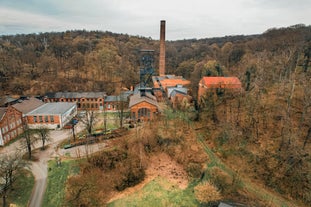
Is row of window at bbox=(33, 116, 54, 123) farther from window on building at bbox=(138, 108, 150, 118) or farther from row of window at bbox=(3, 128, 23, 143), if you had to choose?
window on building at bbox=(138, 108, 150, 118)

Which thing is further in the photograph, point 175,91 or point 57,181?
point 175,91

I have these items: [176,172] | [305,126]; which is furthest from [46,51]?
[305,126]

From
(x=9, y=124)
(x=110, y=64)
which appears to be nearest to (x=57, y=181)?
(x=9, y=124)

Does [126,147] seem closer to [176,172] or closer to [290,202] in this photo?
[176,172]

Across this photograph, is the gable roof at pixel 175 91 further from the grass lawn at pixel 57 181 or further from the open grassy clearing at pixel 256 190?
the grass lawn at pixel 57 181

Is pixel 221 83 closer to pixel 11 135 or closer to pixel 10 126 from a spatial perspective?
pixel 10 126

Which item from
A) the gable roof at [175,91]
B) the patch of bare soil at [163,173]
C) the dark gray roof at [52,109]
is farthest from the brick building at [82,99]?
the patch of bare soil at [163,173]
